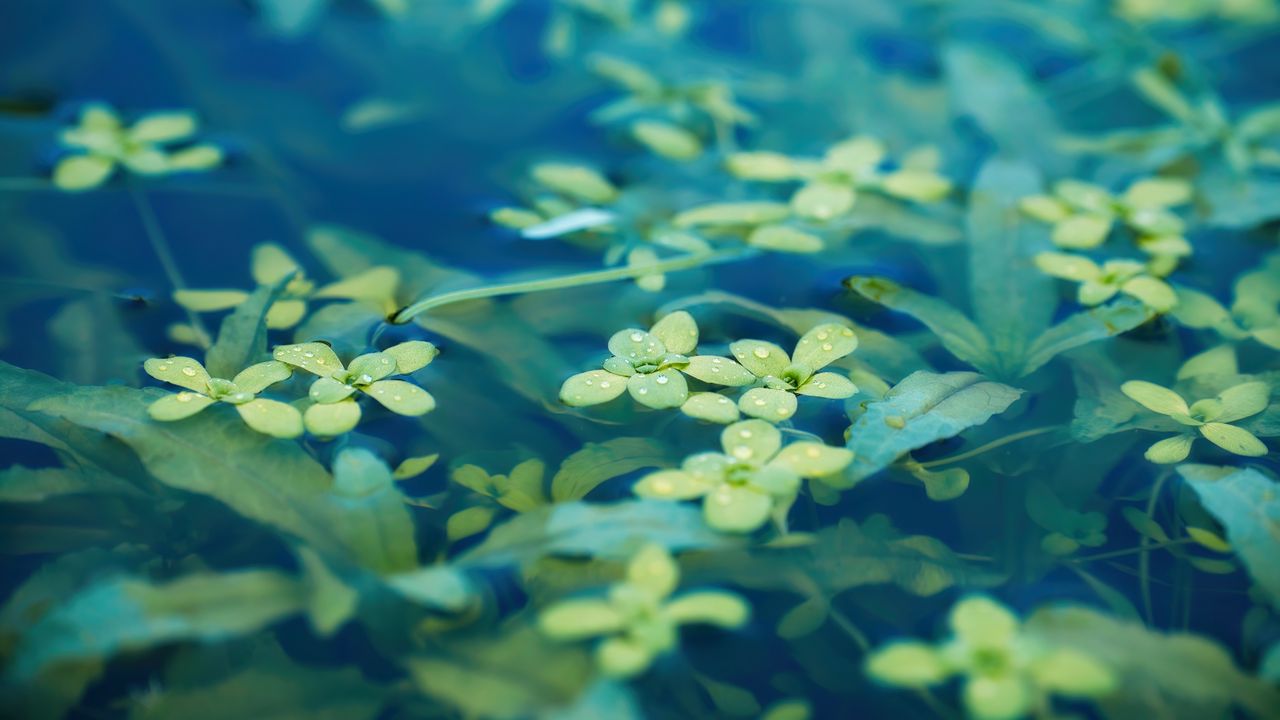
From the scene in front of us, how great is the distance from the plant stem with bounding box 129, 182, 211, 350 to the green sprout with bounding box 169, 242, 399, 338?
19mm

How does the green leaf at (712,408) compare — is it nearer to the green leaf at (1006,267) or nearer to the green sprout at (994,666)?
the green sprout at (994,666)

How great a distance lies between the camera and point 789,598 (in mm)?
1181

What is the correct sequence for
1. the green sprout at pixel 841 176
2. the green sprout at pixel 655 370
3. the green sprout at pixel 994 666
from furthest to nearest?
the green sprout at pixel 841 176
the green sprout at pixel 655 370
the green sprout at pixel 994 666

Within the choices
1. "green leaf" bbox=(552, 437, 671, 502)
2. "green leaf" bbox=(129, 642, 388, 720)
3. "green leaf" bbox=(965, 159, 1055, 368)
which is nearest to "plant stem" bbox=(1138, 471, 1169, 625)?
"green leaf" bbox=(965, 159, 1055, 368)

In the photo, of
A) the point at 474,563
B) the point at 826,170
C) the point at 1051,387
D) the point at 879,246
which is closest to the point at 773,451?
the point at 474,563

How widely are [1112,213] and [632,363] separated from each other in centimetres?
107

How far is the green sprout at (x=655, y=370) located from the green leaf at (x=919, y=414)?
8.0 inches

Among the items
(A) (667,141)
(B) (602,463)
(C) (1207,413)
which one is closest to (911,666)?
(B) (602,463)

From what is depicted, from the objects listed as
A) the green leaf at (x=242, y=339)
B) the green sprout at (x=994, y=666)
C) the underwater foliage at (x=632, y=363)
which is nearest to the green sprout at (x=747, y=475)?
the underwater foliage at (x=632, y=363)

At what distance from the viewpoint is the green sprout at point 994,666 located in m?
0.97

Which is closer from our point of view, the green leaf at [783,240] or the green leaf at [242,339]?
the green leaf at [242,339]

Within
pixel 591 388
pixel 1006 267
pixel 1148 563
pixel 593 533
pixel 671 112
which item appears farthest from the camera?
pixel 671 112

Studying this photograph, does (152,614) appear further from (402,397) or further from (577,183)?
(577,183)

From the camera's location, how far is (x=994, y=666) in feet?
3.30
